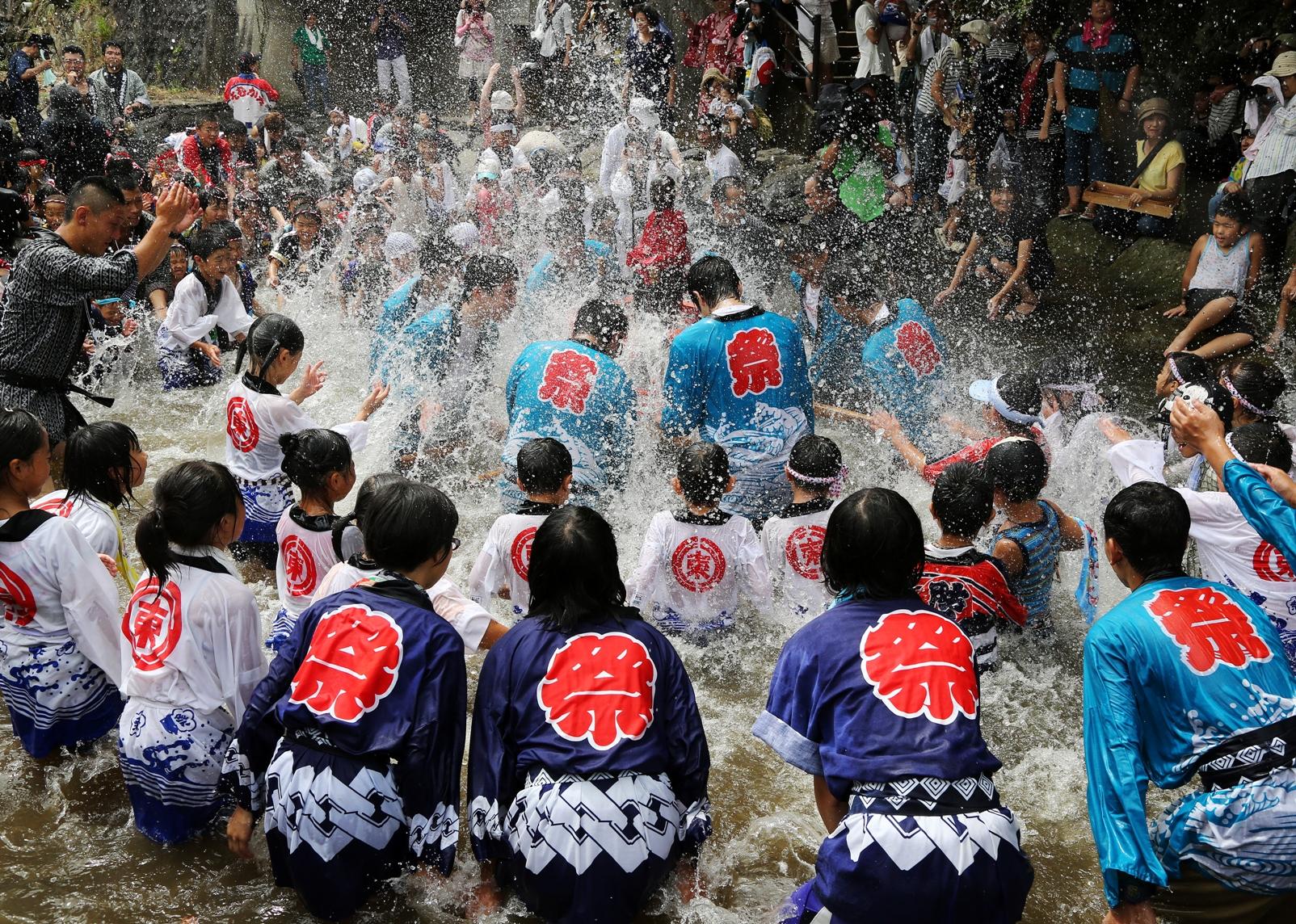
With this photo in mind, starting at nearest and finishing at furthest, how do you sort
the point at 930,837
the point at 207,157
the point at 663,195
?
the point at 930,837
the point at 663,195
the point at 207,157

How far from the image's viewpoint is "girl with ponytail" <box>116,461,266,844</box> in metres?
3.30

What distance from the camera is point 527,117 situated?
15.4 metres

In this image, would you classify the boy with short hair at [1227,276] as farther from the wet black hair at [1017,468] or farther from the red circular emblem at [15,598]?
the red circular emblem at [15,598]

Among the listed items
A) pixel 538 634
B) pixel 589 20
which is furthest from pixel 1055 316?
pixel 589 20

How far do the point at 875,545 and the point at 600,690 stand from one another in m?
0.83

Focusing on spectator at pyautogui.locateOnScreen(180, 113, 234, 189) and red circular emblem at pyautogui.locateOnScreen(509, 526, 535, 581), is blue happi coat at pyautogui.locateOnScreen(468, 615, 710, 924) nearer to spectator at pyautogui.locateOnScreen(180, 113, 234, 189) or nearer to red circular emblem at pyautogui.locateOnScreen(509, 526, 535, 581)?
red circular emblem at pyautogui.locateOnScreen(509, 526, 535, 581)

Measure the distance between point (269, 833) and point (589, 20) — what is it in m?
13.8

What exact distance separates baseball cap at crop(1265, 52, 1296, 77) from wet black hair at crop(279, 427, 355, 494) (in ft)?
23.3

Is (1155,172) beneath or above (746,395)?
above

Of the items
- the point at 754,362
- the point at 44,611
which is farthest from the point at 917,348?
the point at 44,611

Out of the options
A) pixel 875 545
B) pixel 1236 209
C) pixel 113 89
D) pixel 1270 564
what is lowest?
pixel 1270 564

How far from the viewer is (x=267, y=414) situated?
4828 millimetres

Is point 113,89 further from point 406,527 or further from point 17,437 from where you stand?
A: point 406,527

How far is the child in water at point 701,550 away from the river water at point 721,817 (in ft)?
1.03
